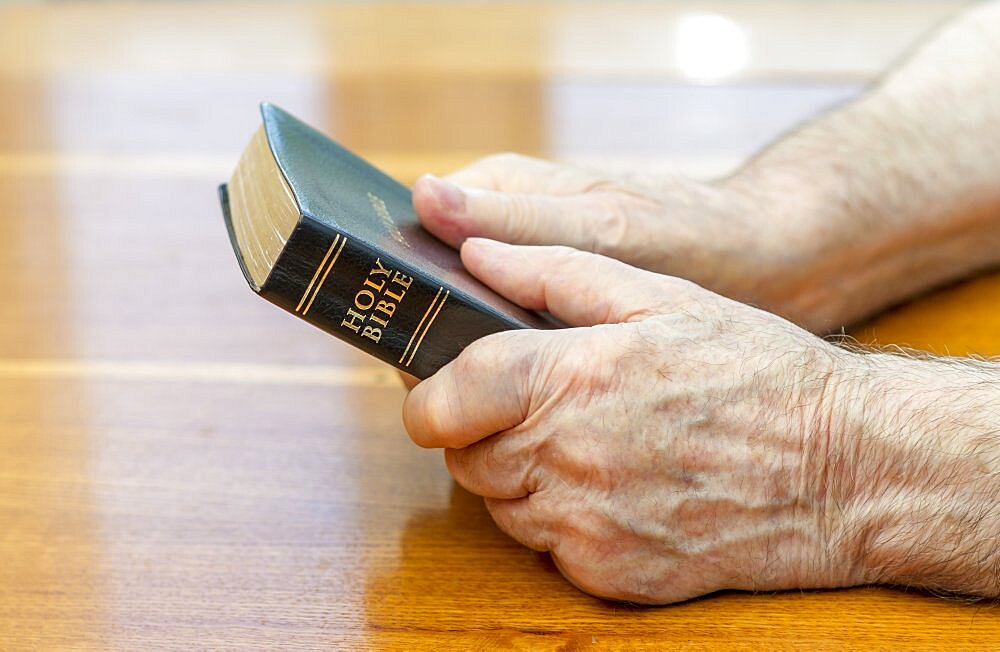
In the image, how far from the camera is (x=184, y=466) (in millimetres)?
782

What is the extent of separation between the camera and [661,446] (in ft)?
2.12

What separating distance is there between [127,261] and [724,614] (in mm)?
693

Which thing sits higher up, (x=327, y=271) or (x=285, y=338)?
(x=327, y=271)

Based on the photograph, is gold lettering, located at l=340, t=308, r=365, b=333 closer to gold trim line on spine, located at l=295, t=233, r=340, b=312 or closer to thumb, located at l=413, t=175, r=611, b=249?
gold trim line on spine, located at l=295, t=233, r=340, b=312

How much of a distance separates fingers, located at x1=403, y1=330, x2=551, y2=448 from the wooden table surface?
0.09 metres

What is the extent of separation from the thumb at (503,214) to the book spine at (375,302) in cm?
13

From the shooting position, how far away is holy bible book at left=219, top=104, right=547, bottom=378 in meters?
0.62

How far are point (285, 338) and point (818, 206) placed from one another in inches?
18.1

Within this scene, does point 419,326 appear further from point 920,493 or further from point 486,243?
point 920,493

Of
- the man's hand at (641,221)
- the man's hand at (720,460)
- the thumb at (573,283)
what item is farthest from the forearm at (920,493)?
the man's hand at (641,221)

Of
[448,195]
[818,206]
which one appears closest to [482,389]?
[448,195]

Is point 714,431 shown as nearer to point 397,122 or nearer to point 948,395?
point 948,395

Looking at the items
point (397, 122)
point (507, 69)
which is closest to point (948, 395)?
point (397, 122)

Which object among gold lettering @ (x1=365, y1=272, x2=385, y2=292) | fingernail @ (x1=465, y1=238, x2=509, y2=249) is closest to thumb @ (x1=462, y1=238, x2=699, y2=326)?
fingernail @ (x1=465, y1=238, x2=509, y2=249)
